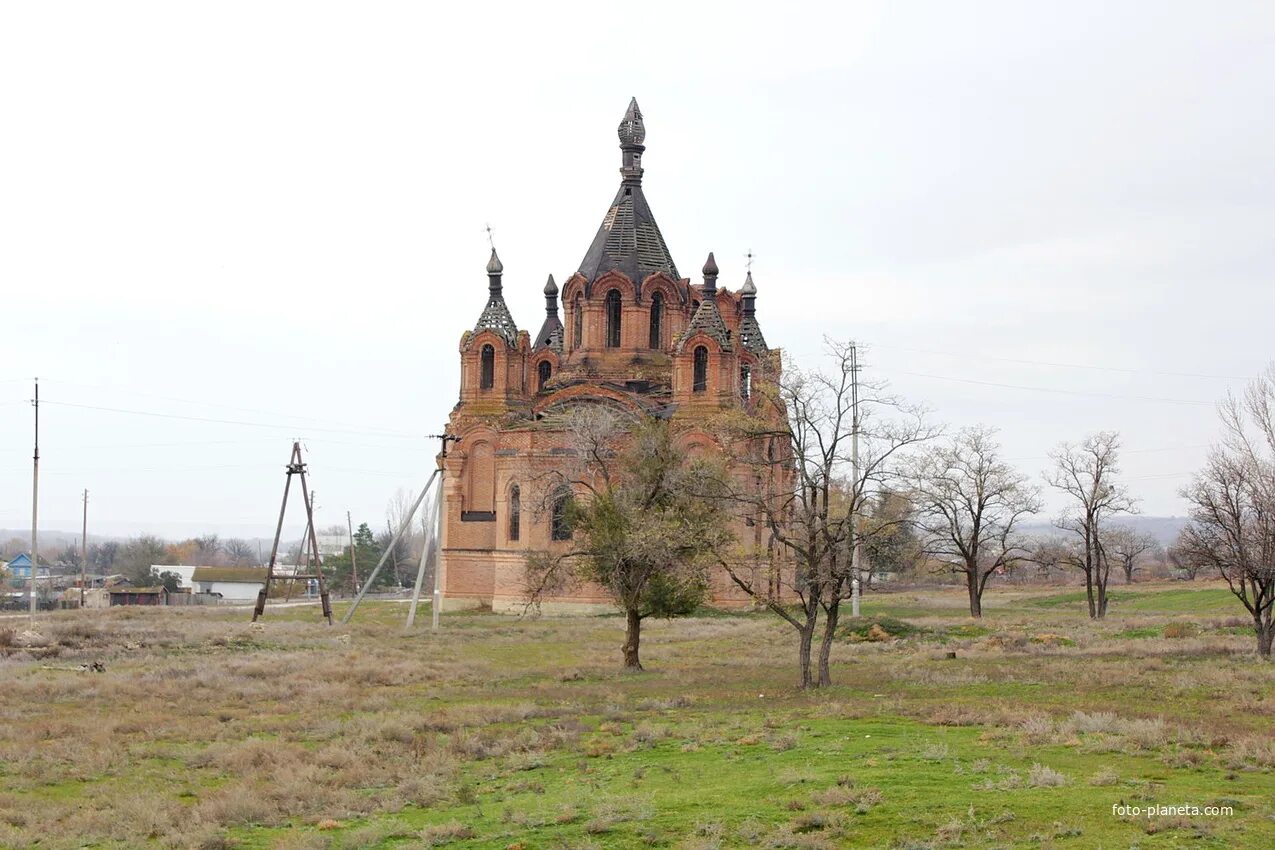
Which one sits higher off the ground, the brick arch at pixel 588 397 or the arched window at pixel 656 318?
the arched window at pixel 656 318

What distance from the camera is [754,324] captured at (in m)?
75.6

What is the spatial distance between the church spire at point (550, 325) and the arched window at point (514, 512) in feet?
35.0

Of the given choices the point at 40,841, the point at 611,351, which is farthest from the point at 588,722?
the point at 611,351

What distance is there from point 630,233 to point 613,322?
4.58 meters

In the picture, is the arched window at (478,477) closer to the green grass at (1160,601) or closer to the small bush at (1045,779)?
the green grass at (1160,601)

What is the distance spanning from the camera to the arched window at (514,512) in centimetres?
6291

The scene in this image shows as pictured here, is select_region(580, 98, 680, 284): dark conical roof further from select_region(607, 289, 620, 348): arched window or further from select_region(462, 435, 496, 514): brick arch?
select_region(462, 435, 496, 514): brick arch

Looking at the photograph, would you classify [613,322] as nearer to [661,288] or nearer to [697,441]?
[661,288]

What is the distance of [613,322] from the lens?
65.7 m

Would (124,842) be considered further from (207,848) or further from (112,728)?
(112,728)

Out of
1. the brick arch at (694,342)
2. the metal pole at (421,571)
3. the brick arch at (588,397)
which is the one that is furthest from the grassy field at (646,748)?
the brick arch at (694,342)

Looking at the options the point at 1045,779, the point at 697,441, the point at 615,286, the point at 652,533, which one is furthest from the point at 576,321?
the point at 1045,779

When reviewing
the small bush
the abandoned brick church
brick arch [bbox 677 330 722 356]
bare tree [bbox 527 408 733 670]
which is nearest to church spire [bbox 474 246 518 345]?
the abandoned brick church

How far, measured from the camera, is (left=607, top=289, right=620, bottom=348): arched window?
65.4m
